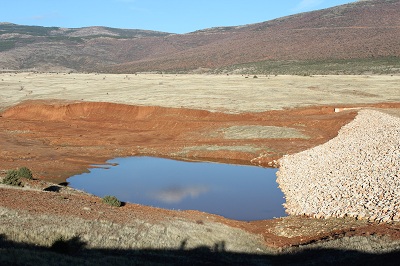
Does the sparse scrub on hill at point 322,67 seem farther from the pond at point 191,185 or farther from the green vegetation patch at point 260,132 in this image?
the pond at point 191,185

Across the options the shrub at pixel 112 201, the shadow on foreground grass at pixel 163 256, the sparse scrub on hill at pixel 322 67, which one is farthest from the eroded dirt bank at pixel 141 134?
the sparse scrub on hill at pixel 322 67

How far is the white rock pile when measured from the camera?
20.9 metres

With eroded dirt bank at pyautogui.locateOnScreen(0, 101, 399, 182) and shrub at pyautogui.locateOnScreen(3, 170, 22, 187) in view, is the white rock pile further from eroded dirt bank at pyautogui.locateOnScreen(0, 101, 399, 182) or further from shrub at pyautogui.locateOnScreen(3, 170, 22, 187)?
shrub at pyautogui.locateOnScreen(3, 170, 22, 187)

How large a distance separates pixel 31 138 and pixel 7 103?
77.9 feet

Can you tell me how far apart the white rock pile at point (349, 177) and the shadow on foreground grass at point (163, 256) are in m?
4.89

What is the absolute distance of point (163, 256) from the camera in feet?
49.3

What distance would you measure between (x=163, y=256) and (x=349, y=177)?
1441cm

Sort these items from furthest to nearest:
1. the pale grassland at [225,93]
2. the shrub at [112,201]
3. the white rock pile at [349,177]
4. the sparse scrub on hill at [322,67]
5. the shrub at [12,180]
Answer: the sparse scrub on hill at [322,67]
the pale grassland at [225,93]
the shrub at [12,180]
the shrub at [112,201]
the white rock pile at [349,177]

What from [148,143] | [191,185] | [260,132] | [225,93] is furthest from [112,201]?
[225,93]

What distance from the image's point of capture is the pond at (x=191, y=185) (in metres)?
25.6

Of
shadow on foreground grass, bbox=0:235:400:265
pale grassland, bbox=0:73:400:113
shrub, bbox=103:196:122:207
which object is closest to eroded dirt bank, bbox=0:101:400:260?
shrub, bbox=103:196:122:207

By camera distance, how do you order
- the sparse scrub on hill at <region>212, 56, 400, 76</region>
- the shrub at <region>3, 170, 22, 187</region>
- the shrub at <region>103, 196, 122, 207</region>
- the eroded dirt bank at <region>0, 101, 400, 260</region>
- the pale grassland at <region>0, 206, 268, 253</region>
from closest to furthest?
the pale grassland at <region>0, 206, 268, 253</region>
the eroded dirt bank at <region>0, 101, 400, 260</region>
the shrub at <region>103, 196, 122, 207</region>
the shrub at <region>3, 170, 22, 187</region>
the sparse scrub on hill at <region>212, 56, 400, 76</region>

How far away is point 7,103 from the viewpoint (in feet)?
222

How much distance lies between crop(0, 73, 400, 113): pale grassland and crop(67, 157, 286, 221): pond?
73.7 feet
